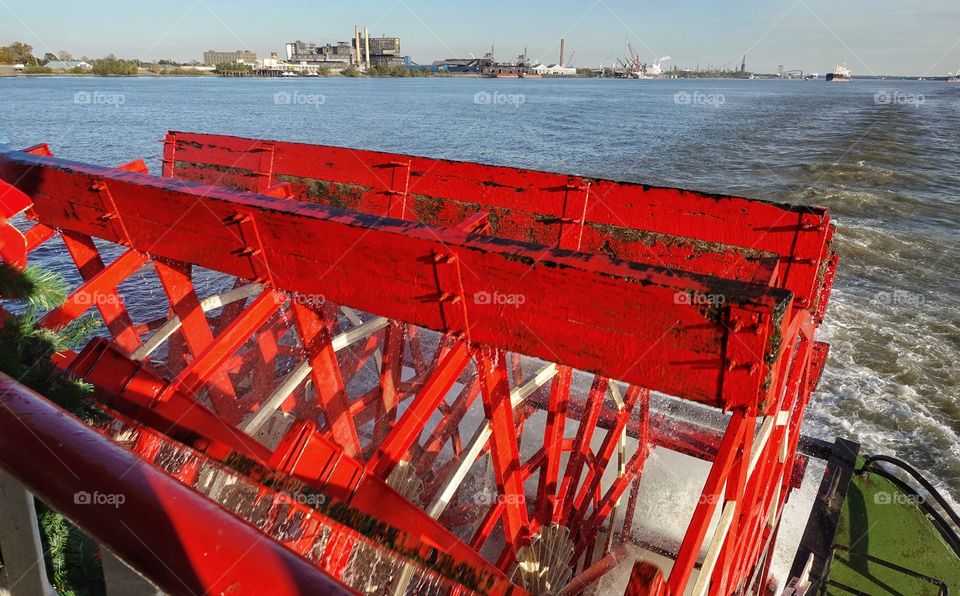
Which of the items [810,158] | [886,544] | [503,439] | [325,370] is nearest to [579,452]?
[503,439]

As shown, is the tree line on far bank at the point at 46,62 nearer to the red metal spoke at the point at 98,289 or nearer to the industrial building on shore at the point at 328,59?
the industrial building on shore at the point at 328,59

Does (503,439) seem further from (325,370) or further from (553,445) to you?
(325,370)

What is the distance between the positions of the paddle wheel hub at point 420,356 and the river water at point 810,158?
7.83 feet

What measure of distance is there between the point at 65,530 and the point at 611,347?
213cm

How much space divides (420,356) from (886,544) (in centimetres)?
435

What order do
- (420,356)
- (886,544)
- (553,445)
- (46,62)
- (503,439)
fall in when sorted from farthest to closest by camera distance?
(46,62) → (420,356) → (886,544) → (553,445) → (503,439)

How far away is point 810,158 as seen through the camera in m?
16.4

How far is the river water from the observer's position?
7516mm

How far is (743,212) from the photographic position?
14.8ft

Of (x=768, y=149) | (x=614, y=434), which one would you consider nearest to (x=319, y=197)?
(x=614, y=434)

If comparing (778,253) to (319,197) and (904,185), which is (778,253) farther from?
(904,185)

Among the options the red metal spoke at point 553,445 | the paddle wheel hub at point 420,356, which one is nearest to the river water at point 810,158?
the paddle wheel hub at point 420,356

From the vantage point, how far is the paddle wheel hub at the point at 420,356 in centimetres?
155

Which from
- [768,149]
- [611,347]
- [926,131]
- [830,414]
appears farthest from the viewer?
[926,131]
